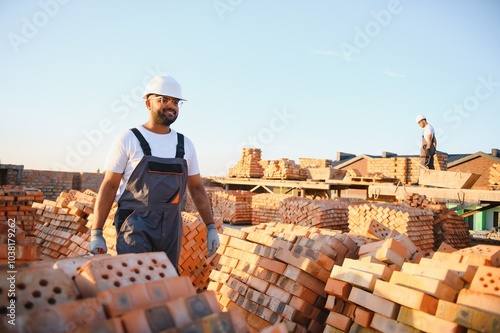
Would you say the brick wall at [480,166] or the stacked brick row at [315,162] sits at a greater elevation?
the brick wall at [480,166]

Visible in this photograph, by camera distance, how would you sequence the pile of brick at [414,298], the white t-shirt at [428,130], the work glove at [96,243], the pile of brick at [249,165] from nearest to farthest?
1. the pile of brick at [414,298]
2. the work glove at [96,243]
3. the white t-shirt at [428,130]
4. the pile of brick at [249,165]

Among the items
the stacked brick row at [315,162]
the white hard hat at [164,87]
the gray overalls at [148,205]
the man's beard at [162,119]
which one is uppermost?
the stacked brick row at [315,162]

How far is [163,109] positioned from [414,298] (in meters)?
2.20

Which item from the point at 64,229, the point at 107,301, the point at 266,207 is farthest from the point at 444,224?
the point at 107,301

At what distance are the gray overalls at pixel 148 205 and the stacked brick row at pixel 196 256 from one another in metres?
1.77

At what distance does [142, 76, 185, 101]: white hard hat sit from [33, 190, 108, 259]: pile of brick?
2634 mm

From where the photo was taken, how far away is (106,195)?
2.87 metres

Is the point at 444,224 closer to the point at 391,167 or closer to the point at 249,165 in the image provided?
the point at 391,167

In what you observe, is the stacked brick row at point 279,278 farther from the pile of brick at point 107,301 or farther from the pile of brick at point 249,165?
the pile of brick at point 249,165

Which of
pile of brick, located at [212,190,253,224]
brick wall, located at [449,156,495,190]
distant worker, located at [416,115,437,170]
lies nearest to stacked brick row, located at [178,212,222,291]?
distant worker, located at [416,115,437,170]

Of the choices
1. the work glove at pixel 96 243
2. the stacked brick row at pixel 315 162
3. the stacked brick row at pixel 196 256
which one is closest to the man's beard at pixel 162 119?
the work glove at pixel 96 243

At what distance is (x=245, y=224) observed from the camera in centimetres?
1505

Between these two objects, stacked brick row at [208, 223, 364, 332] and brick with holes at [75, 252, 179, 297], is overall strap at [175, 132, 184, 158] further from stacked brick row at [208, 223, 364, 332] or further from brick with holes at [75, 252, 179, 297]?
stacked brick row at [208, 223, 364, 332]

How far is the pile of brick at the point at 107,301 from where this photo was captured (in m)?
1.33
